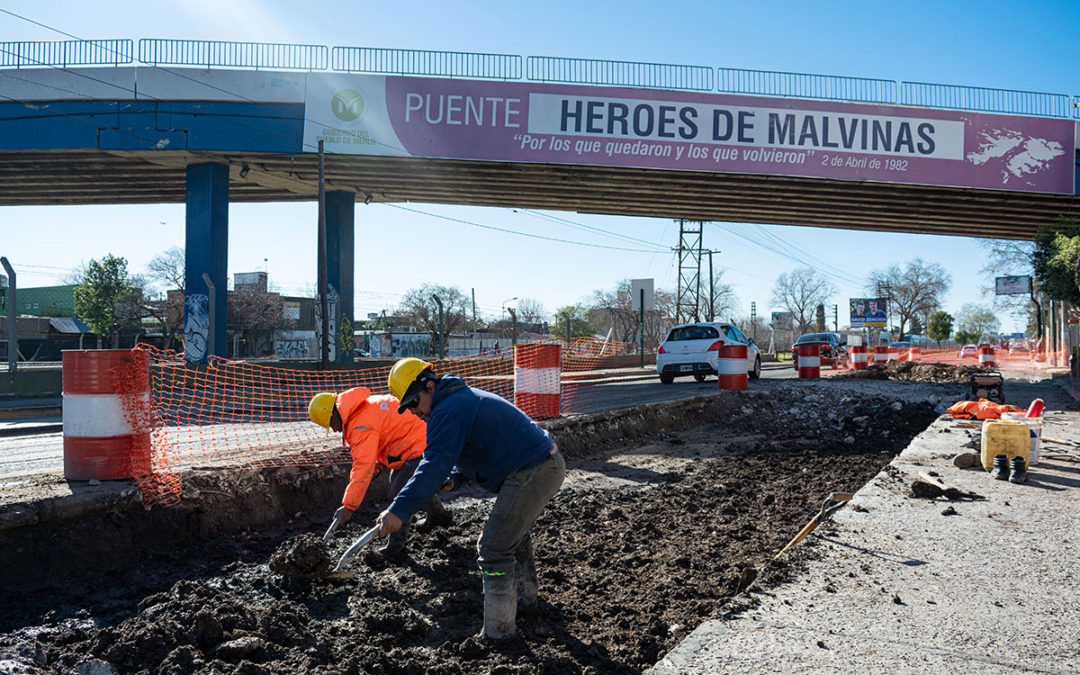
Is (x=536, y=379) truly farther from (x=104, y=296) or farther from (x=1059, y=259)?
(x=104, y=296)

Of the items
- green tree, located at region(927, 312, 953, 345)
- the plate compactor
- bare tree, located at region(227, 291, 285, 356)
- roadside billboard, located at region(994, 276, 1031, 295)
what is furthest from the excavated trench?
green tree, located at region(927, 312, 953, 345)

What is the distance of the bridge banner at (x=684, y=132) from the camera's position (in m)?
20.0

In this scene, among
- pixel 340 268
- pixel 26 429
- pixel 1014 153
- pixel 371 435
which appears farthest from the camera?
pixel 340 268

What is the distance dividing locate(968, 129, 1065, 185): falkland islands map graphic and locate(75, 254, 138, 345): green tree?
5318 cm

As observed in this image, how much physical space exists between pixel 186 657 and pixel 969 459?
20.6ft

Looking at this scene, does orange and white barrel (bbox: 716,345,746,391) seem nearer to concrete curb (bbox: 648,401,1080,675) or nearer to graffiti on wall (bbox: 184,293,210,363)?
concrete curb (bbox: 648,401,1080,675)

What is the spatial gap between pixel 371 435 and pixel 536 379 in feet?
15.9

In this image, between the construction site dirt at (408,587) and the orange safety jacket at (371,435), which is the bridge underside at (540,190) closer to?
the construction site dirt at (408,587)

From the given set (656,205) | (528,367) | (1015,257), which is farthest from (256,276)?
(528,367)

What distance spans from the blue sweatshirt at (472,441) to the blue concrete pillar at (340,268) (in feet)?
67.8

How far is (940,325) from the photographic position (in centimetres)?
8469

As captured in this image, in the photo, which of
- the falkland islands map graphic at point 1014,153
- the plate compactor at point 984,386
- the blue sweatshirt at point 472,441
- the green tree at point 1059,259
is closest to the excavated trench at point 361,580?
the blue sweatshirt at point 472,441

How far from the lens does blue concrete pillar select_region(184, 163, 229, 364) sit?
66.6 ft

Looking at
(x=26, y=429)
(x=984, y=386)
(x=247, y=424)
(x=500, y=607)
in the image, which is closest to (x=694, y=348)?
(x=984, y=386)
